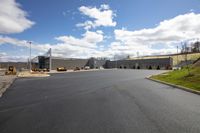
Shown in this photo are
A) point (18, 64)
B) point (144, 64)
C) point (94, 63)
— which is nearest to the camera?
point (18, 64)

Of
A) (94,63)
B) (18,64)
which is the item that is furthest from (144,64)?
(18,64)

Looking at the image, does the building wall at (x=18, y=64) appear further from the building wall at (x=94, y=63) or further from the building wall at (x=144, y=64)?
the building wall at (x=144, y=64)

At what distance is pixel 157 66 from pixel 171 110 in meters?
76.4

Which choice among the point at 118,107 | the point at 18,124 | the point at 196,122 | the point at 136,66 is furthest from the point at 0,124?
Answer: the point at 136,66

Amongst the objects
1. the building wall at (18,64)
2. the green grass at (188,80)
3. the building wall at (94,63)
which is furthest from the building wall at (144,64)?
the green grass at (188,80)

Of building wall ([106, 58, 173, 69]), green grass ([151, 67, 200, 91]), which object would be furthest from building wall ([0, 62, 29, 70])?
green grass ([151, 67, 200, 91])

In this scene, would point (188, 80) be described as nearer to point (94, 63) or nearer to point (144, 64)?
point (144, 64)

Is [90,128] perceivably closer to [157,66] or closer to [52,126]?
[52,126]

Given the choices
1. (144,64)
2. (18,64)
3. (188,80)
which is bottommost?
(188,80)

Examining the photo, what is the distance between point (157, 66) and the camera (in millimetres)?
83375

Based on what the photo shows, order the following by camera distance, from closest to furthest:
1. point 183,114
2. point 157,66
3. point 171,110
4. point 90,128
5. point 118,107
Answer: point 90,128 < point 183,114 < point 171,110 < point 118,107 < point 157,66

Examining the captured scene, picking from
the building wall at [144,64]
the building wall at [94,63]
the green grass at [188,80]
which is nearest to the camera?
the green grass at [188,80]

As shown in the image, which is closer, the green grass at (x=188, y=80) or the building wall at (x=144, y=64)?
the green grass at (x=188, y=80)

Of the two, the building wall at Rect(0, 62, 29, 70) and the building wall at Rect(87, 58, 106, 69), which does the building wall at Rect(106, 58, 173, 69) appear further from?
the building wall at Rect(0, 62, 29, 70)
